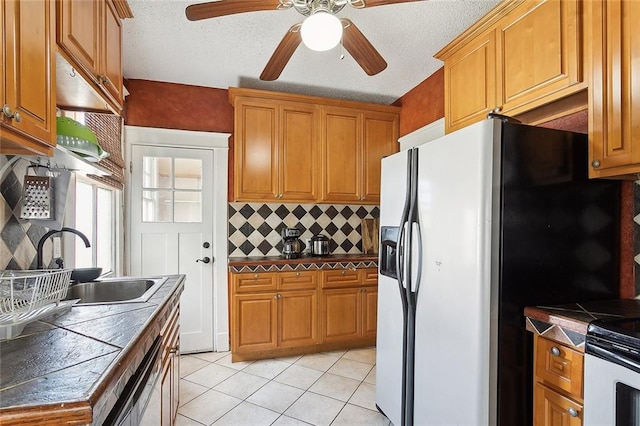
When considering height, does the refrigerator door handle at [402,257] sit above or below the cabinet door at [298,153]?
below

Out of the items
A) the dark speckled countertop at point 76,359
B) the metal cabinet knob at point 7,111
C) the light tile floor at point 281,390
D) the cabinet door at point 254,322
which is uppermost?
the metal cabinet knob at point 7,111

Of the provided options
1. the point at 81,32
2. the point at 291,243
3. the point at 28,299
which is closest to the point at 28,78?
the point at 81,32

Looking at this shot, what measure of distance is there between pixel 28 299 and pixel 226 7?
4.59 ft

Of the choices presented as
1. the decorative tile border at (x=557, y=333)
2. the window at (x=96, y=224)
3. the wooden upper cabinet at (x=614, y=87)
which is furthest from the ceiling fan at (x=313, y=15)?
the window at (x=96, y=224)

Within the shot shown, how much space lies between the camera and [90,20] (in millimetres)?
1371

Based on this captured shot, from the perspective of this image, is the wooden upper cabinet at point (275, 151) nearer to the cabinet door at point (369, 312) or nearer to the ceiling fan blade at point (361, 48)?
the cabinet door at point (369, 312)

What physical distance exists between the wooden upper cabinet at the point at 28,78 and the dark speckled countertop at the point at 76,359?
584mm

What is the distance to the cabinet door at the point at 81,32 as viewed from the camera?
1167 millimetres

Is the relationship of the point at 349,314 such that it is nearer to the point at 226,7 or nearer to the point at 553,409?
the point at 553,409

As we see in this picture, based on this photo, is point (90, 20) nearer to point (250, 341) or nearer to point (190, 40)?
point (190, 40)

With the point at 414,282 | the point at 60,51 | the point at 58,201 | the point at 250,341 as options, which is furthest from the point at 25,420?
the point at 250,341

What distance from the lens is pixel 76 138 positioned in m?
1.48

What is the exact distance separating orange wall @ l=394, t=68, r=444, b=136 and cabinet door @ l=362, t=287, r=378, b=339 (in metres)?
1.70

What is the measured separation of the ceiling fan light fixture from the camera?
1398mm
